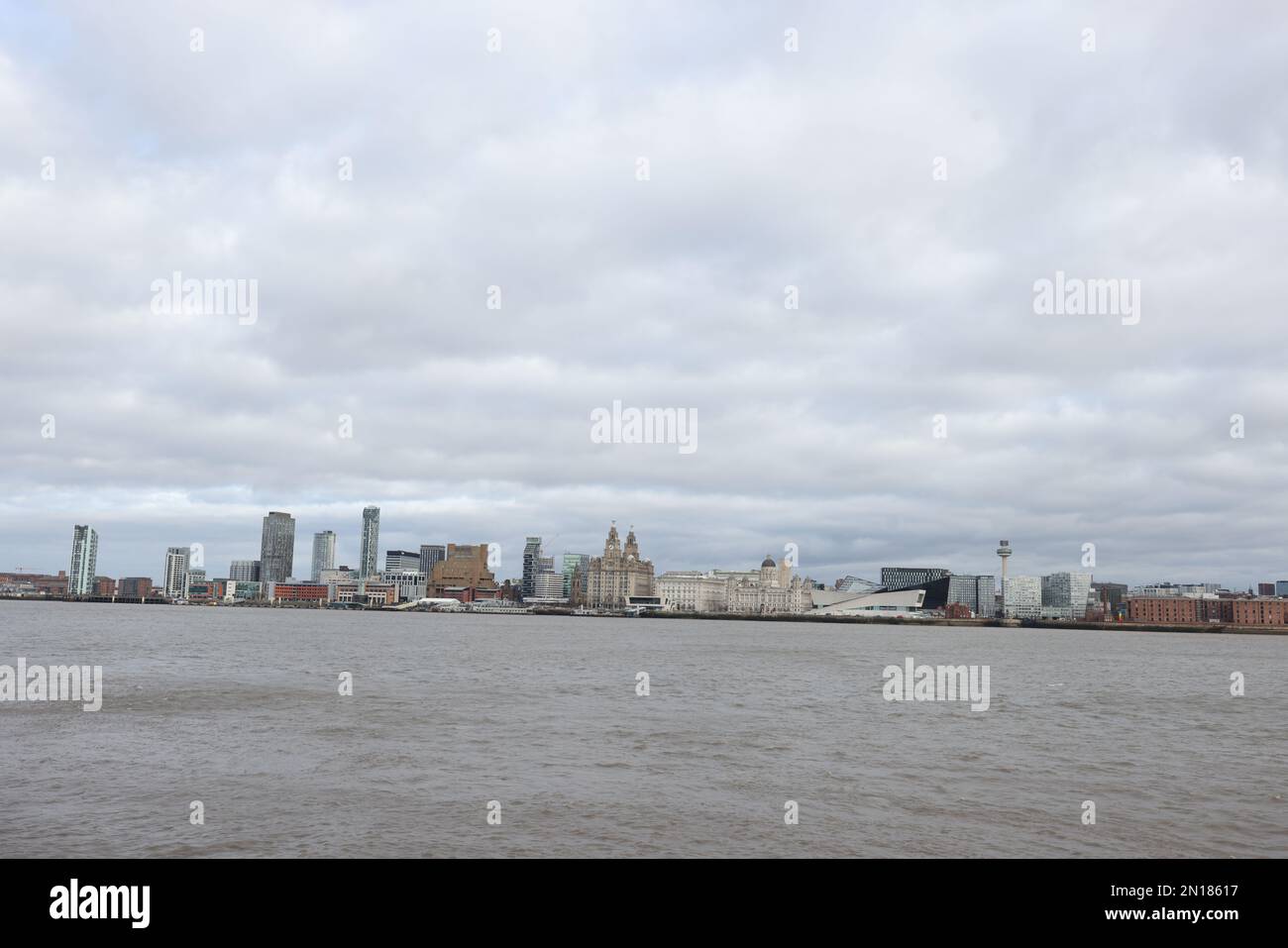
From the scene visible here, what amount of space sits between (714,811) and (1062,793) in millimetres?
9049

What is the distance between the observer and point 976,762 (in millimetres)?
26406

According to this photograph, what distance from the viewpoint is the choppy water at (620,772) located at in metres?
17.5

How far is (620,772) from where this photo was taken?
23.7 m

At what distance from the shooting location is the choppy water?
17.5 metres

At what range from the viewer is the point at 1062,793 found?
22562mm

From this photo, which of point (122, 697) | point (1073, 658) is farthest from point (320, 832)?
point (1073, 658)
